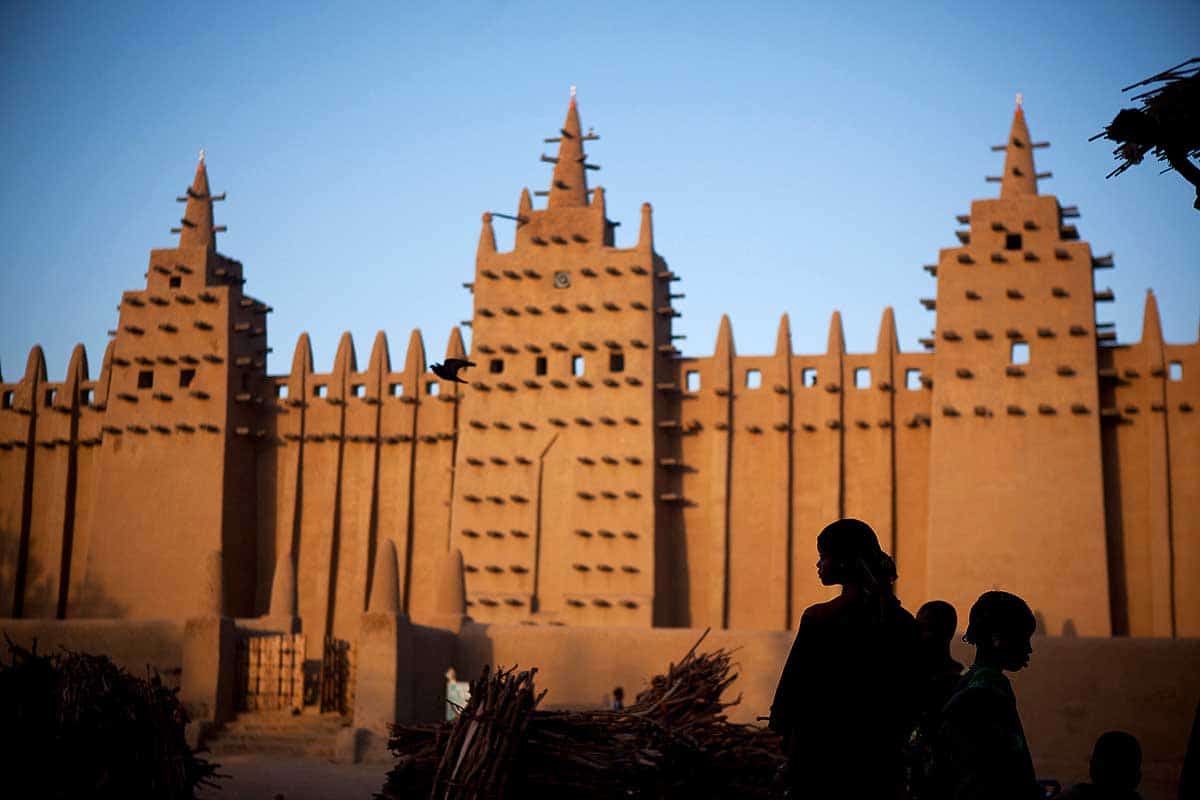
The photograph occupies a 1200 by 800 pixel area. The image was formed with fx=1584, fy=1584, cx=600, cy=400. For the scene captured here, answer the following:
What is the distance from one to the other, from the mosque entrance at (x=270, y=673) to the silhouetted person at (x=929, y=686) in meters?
17.4

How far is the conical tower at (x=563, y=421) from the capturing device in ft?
95.5

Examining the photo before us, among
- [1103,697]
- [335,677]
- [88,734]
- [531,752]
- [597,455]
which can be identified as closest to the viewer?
[531,752]

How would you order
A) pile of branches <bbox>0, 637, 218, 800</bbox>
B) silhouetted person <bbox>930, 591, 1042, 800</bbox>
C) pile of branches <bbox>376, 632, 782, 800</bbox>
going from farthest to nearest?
pile of branches <bbox>0, 637, 218, 800</bbox>
pile of branches <bbox>376, 632, 782, 800</bbox>
silhouetted person <bbox>930, 591, 1042, 800</bbox>

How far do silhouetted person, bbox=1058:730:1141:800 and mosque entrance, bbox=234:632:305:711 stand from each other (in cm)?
1833

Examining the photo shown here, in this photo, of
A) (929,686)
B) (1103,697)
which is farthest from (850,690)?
(1103,697)

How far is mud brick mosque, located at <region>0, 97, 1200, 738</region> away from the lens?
26781 millimetres

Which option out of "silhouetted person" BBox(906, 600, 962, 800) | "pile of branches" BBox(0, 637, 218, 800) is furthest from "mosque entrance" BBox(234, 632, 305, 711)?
"silhouetted person" BBox(906, 600, 962, 800)

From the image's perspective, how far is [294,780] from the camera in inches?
730

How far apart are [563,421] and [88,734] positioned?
21266 millimetres

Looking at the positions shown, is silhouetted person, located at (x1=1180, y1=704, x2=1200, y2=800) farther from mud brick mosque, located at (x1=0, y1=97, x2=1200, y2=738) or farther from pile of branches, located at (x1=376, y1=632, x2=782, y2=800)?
mud brick mosque, located at (x1=0, y1=97, x2=1200, y2=738)

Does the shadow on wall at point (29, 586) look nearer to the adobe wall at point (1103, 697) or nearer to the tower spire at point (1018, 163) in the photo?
the adobe wall at point (1103, 697)

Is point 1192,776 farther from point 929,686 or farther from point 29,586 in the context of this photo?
point 29,586

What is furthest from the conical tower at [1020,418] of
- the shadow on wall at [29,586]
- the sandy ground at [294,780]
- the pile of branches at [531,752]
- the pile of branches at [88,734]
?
the pile of branches at [88,734]

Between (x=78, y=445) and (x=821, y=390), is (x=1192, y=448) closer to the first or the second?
(x=821, y=390)
